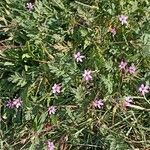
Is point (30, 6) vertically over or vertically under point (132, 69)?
over

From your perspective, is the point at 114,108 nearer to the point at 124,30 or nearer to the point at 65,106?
the point at 65,106

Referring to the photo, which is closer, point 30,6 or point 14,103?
point 14,103

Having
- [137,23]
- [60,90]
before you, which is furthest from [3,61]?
[137,23]

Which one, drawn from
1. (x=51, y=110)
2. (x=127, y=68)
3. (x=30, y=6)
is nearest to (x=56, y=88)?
(x=51, y=110)

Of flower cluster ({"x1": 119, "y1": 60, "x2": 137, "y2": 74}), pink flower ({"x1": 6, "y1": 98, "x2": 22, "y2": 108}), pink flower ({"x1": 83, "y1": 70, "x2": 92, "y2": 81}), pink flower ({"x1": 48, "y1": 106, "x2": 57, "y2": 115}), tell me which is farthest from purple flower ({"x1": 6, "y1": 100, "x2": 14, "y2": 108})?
flower cluster ({"x1": 119, "y1": 60, "x2": 137, "y2": 74})

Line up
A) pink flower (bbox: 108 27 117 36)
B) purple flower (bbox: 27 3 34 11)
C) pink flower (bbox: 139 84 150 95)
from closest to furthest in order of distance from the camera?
pink flower (bbox: 139 84 150 95)
pink flower (bbox: 108 27 117 36)
purple flower (bbox: 27 3 34 11)

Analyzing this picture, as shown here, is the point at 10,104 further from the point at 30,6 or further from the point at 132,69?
the point at 132,69

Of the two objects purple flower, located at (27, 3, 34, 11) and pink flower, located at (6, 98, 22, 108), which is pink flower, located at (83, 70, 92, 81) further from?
purple flower, located at (27, 3, 34, 11)

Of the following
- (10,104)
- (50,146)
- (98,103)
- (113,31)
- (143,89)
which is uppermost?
(113,31)

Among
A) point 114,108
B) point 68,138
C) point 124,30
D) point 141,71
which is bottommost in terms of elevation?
point 68,138

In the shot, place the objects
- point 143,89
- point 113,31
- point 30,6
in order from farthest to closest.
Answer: point 30,6, point 113,31, point 143,89

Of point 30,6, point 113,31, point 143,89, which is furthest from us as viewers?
point 30,6
